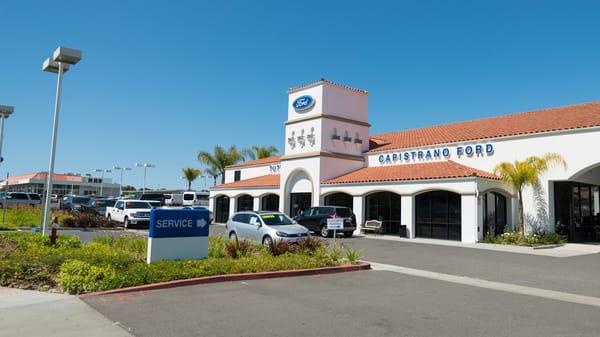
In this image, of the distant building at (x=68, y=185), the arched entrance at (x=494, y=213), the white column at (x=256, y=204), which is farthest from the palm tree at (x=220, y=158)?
the distant building at (x=68, y=185)

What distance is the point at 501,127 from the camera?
26625 mm

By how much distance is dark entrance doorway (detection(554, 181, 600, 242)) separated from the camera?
901 inches

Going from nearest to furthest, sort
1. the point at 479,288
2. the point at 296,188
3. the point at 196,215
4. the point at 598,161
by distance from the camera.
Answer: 1. the point at 479,288
2. the point at 196,215
3. the point at 598,161
4. the point at 296,188

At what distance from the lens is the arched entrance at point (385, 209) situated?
85.3 ft

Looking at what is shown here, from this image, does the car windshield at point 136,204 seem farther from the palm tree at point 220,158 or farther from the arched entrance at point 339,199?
the palm tree at point 220,158

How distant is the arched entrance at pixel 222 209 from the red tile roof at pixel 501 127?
557 inches

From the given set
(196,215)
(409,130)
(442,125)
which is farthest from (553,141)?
(196,215)

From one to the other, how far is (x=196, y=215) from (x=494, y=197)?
17.7 meters

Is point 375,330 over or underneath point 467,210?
underneath

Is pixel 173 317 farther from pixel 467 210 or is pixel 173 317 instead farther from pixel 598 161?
pixel 598 161

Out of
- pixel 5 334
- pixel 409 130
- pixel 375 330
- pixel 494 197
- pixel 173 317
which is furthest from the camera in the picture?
pixel 409 130

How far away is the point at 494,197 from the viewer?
938 inches

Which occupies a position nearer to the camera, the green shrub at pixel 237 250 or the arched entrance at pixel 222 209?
the green shrub at pixel 237 250

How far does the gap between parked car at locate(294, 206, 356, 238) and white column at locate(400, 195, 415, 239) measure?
A: 2.85 m
